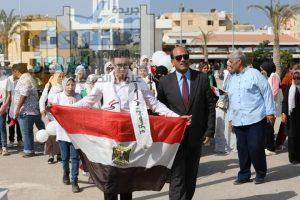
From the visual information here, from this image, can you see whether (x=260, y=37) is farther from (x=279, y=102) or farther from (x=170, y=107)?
(x=170, y=107)

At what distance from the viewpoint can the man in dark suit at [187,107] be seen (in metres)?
6.01

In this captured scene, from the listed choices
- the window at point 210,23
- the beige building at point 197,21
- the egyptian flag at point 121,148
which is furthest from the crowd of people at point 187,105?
the window at point 210,23

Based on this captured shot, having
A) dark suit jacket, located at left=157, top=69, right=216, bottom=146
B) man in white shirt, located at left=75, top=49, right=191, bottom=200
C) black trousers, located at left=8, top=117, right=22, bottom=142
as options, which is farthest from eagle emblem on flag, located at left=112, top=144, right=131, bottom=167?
black trousers, located at left=8, top=117, right=22, bottom=142

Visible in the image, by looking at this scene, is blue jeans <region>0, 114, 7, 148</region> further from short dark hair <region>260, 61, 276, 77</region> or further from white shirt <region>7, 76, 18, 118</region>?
short dark hair <region>260, 61, 276, 77</region>

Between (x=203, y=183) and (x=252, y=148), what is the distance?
92 cm

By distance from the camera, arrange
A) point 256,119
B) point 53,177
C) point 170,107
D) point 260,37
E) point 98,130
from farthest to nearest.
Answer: point 260,37 → point 53,177 → point 256,119 → point 170,107 → point 98,130

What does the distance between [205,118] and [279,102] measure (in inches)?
215

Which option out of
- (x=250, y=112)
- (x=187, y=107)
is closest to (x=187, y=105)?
(x=187, y=107)

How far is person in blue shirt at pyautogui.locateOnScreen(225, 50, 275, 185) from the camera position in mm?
7926

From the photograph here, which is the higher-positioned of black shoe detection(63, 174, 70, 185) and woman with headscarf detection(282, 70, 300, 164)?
woman with headscarf detection(282, 70, 300, 164)

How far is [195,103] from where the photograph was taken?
6.14 metres

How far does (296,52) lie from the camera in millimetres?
78125

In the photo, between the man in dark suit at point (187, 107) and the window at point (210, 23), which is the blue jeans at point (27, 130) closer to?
the man in dark suit at point (187, 107)

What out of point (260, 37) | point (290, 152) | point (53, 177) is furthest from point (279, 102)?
point (260, 37)
